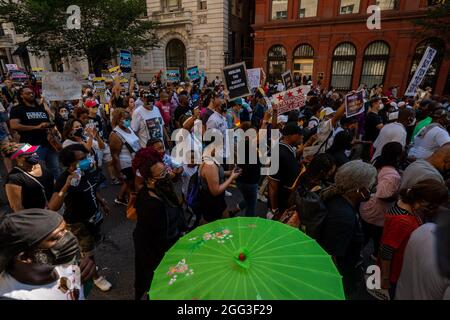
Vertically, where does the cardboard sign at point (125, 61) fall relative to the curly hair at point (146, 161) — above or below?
above

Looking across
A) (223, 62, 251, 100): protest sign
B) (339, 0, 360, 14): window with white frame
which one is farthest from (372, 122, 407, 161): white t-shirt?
(339, 0, 360, 14): window with white frame

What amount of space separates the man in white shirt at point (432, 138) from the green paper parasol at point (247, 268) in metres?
3.99

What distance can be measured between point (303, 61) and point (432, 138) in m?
21.1

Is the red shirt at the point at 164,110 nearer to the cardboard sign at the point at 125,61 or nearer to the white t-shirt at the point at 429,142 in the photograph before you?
the cardboard sign at the point at 125,61

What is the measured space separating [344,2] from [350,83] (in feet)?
21.4

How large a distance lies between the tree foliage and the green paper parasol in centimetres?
2599

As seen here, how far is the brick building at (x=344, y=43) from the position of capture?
1891 centimetres

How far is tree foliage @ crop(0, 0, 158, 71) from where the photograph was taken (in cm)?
2070

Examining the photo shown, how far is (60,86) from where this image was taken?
21.8 feet

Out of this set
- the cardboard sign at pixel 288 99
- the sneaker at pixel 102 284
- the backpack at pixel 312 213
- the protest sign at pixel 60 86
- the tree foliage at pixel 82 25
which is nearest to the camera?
the backpack at pixel 312 213

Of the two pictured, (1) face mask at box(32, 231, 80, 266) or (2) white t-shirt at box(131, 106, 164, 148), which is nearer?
(1) face mask at box(32, 231, 80, 266)

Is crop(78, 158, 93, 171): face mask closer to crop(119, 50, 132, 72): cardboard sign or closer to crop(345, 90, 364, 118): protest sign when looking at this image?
crop(345, 90, 364, 118): protest sign

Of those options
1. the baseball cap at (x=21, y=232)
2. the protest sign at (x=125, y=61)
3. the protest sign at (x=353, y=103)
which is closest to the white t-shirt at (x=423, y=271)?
the baseball cap at (x=21, y=232)
